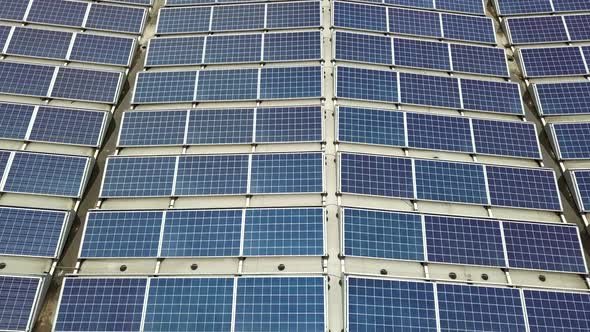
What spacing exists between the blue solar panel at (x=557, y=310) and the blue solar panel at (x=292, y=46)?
1478cm

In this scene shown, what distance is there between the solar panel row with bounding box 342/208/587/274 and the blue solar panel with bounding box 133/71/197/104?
33.9 feet

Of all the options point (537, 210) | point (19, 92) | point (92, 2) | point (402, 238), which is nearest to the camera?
point (402, 238)

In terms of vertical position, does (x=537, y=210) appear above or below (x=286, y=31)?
below

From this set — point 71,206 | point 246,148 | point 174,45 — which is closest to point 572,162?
point 246,148

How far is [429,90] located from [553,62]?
7.40 m

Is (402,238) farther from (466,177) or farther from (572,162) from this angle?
(572,162)

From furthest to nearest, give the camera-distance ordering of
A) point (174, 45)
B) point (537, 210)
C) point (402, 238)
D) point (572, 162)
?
point (174, 45) → point (572, 162) → point (537, 210) → point (402, 238)

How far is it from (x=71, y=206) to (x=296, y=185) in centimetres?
968

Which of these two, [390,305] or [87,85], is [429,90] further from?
[87,85]

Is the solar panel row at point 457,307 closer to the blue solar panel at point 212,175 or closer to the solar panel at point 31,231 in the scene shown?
the blue solar panel at point 212,175

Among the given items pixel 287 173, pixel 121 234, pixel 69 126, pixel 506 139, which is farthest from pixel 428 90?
pixel 69 126

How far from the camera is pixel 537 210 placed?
17.1 metres

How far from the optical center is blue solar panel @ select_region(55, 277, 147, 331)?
14.2m

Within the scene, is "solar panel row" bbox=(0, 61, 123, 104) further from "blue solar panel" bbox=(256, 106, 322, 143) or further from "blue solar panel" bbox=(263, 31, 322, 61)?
"blue solar panel" bbox=(263, 31, 322, 61)
